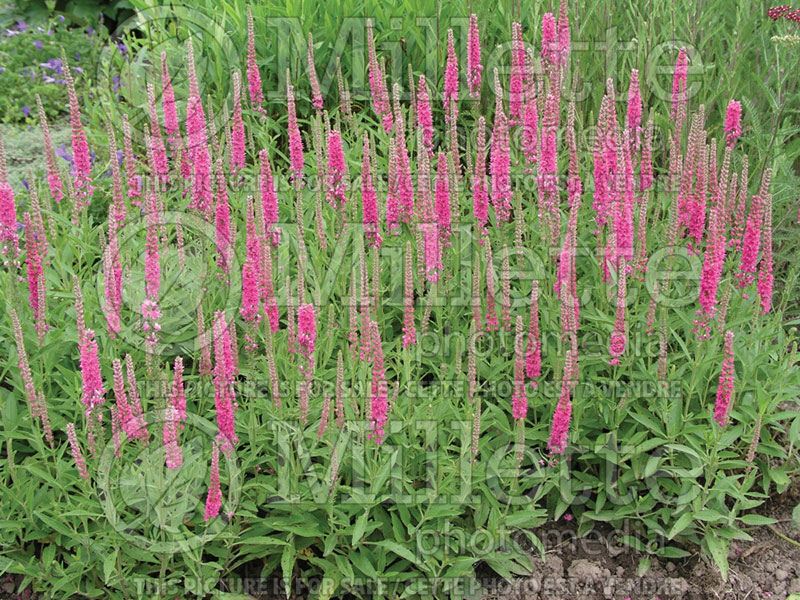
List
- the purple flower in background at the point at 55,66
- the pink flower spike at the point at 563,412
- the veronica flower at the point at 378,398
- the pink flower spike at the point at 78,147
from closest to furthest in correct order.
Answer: the veronica flower at the point at 378,398, the pink flower spike at the point at 563,412, the pink flower spike at the point at 78,147, the purple flower in background at the point at 55,66

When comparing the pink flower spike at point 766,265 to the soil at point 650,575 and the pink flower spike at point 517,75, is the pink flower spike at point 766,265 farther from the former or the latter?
the pink flower spike at point 517,75

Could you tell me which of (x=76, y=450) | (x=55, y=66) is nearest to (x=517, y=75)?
(x=76, y=450)

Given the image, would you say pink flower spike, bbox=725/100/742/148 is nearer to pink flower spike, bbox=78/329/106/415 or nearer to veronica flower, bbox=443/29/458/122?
veronica flower, bbox=443/29/458/122

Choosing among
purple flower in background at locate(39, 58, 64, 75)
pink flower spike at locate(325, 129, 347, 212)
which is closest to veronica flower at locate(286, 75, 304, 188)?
pink flower spike at locate(325, 129, 347, 212)

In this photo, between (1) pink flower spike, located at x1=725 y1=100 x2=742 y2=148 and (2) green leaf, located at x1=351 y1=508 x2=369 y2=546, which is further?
(1) pink flower spike, located at x1=725 y1=100 x2=742 y2=148

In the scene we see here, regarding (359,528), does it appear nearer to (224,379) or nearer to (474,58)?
(224,379)

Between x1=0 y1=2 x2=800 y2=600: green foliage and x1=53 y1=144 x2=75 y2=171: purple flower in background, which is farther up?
x1=53 y1=144 x2=75 y2=171: purple flower in background

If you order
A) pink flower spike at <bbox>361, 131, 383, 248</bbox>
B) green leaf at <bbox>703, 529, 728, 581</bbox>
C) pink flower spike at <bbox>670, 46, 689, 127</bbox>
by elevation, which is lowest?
green leaf at <bbox>703, 529, 728, 581</bbox>

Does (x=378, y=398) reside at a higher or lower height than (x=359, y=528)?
higher

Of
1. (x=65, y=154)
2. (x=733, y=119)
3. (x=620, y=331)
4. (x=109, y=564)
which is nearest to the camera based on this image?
(x=109, y=564)

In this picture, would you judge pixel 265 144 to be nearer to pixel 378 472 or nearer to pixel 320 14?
pixel 320 14

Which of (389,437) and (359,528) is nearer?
(359,528)

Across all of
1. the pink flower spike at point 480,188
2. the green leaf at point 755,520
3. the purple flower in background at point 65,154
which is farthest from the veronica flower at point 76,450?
the purple flower in background at point 65,154

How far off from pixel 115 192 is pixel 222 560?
1571 millimetres
